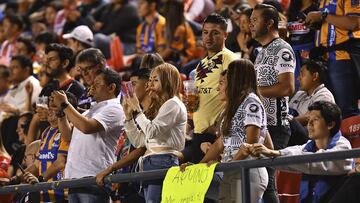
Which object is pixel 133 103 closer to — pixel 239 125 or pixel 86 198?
pixel 86 198

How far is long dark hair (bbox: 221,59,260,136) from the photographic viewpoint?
23.2ft

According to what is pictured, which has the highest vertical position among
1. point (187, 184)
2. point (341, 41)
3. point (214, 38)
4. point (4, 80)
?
point (214, 38)

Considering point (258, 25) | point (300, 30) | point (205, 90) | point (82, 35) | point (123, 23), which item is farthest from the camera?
point (123, 23)

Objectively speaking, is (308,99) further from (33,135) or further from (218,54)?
(33,135)

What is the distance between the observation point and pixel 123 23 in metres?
15.1

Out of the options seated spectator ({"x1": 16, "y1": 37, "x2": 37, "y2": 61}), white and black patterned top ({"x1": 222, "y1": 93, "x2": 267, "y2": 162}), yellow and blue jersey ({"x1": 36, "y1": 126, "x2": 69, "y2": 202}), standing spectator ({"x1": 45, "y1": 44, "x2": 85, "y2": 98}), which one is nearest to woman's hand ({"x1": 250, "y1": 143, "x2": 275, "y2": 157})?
white and black patterned top ({"x1": 222, "y1": 93, "x2": 267, "y2": 162})

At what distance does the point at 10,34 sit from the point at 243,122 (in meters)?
8.80

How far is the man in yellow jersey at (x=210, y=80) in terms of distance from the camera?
8.27m

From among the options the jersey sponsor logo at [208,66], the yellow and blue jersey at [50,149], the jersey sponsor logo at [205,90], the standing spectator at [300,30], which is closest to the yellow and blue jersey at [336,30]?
the standing spectator at [300,30]

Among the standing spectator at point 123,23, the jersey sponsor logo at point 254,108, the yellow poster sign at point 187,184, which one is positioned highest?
the jersey sponsor logo at point 254,108

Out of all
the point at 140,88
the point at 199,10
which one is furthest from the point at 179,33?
the point at 140,88

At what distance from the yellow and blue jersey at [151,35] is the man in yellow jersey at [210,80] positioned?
4855 millimetres

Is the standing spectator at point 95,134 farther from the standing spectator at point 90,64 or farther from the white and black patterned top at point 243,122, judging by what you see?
the white and black patterned top at point 243,122

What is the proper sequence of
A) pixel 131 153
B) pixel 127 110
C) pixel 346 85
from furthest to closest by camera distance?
pixel 346 85
pixel 131 153
pixel 127 110
